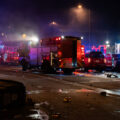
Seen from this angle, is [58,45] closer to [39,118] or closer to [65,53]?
[65,53]

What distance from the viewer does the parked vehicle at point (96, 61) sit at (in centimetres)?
2348

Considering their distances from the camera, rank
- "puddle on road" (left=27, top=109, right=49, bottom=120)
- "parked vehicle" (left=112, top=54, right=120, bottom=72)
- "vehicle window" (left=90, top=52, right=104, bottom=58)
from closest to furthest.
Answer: "puddle on road" (left=27, top=109, right=49, bottom=120), "vehicle window" (left=90, top=52, right=104, bottom=58), "parked vehicle" (left=112, top=54, right=120, bottom=72)

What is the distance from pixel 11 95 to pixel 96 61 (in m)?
18.8

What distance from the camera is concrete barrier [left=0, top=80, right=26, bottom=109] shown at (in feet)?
18.6

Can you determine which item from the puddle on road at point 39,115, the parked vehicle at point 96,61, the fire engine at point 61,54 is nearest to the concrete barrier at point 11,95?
the puddle on road at point 39,115

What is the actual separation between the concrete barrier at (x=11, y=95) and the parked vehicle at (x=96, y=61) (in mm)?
18240

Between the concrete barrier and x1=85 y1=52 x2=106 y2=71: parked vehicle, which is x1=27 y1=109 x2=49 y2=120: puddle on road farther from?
x1=85 y1=52 x2=106 y2=71: parked vehicle

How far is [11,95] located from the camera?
588 centimetres

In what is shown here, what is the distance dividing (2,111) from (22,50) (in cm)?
1867

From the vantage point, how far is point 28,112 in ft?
19.5

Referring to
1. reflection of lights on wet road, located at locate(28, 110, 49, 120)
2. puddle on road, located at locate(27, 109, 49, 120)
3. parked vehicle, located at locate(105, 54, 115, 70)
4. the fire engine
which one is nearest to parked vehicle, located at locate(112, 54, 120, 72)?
parked vehicle, located at locate(105, 54, 115, 70)

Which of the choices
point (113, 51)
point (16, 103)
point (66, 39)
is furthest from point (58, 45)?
point (113, 51)

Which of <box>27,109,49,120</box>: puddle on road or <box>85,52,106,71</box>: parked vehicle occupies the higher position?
<box>85,52,106,71</box>: parked vehicle

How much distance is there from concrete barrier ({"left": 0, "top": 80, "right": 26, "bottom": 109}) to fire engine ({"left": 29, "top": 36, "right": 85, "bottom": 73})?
513 inches
